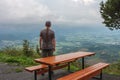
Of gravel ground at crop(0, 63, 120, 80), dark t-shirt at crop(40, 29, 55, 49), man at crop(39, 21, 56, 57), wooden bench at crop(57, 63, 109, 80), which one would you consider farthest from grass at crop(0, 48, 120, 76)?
wooden bench at crop(57, 63, 109, 80)

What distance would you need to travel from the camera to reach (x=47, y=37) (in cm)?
1169

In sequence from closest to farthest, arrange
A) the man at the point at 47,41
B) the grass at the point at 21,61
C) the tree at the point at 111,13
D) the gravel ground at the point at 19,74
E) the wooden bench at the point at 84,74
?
the wooden bench at the point at 84,74 < the man at the point at 47,41 < the gravel ground at the point at 19,74 < the grass at the point at 21,61 < the tree at the point at 111,13

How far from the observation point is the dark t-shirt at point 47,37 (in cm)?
1168

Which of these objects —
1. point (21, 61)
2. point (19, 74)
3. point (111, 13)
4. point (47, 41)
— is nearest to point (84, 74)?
point (47, 41)

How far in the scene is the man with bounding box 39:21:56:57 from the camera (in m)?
11.7

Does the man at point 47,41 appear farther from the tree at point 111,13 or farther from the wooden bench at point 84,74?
the tree at point 111,13

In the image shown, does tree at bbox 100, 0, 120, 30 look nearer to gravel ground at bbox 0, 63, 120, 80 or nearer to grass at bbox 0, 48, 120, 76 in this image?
grass at bbox 0, 48, 120, 76

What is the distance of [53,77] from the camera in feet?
38.9

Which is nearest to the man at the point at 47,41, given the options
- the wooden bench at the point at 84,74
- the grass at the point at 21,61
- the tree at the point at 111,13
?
the wooden bench at the point at 84,74

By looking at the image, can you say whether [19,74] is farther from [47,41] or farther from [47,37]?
[47,37]

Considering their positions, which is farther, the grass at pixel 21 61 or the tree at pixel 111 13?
the tree at pixel 111 13

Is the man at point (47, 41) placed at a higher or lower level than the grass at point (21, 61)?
higher

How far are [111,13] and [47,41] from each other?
24.3 ft

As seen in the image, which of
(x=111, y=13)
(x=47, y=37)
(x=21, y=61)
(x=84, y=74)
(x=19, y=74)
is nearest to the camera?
(x=84, y=74)
